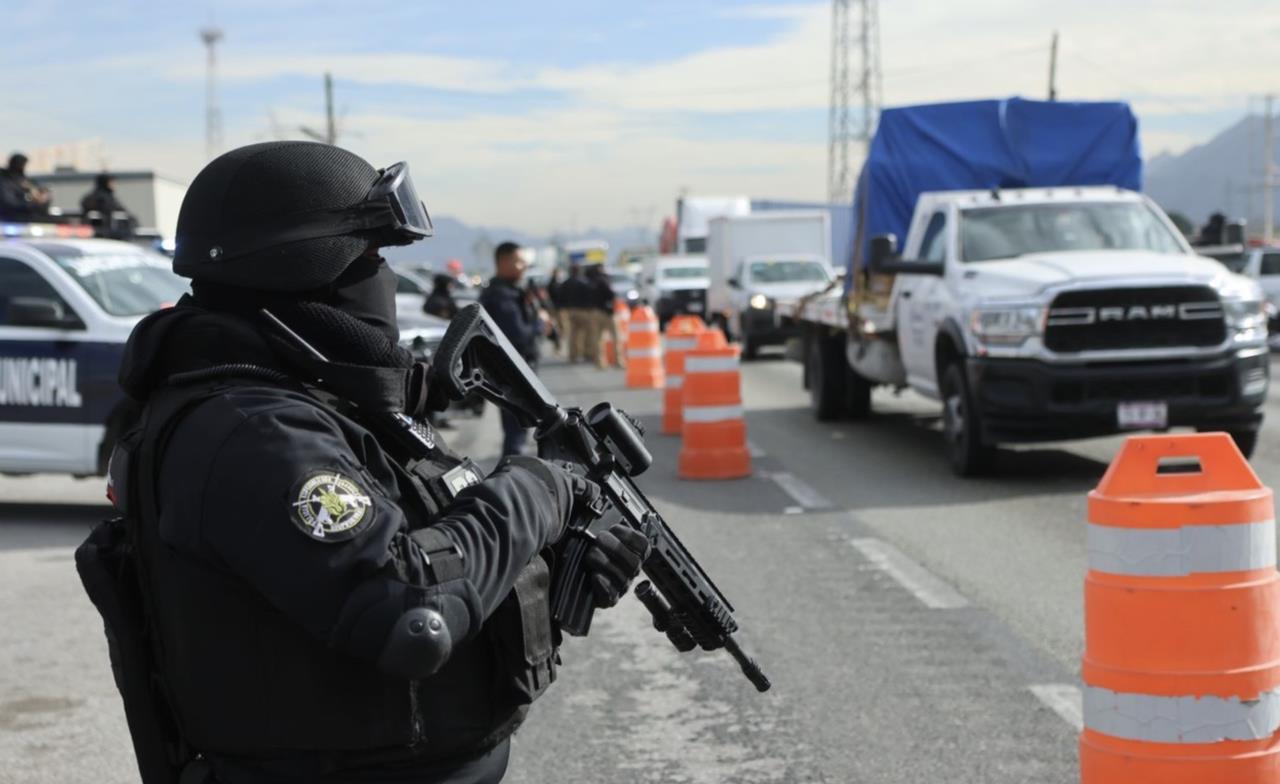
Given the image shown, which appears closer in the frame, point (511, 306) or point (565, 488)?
point (565, 488)

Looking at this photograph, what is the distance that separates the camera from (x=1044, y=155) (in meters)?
15.2

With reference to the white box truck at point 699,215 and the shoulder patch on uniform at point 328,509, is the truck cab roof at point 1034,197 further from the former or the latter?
the white box truck at point 699,215

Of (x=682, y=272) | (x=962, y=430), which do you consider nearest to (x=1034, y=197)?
(x=962, y=430)

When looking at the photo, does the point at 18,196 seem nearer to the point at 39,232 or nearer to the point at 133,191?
the point at 39,232

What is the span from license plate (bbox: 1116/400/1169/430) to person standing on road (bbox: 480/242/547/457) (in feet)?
13.9

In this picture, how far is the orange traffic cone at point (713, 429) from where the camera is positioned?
12.1 metres

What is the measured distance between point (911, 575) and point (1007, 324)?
3.50 m

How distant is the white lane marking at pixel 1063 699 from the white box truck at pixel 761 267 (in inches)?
860

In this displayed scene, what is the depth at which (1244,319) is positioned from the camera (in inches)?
435

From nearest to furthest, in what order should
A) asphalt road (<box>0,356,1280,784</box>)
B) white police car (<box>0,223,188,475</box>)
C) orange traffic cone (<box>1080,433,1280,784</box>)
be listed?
1. orange traffic cone (<box>1080,433,1280,784</box>)
2. asphalt road (<box>0,356,1280,784</box>)
3. white police car (<box>0,223,188,475</box>)

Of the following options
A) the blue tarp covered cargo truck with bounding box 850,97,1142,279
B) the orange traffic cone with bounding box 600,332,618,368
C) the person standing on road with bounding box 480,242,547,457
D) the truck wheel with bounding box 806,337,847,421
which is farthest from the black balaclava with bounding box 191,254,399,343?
the orange traffic cone with bounding box 600,332,618,368

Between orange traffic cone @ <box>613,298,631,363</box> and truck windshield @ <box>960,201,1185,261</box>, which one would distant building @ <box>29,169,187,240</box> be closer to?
orange traffic cone @ <box>613,298,631,363</box>

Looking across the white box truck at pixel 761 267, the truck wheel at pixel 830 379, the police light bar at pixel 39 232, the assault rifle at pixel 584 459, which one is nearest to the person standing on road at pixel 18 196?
the police light bar at pixel 39 232

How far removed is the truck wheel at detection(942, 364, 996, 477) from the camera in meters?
11.3
